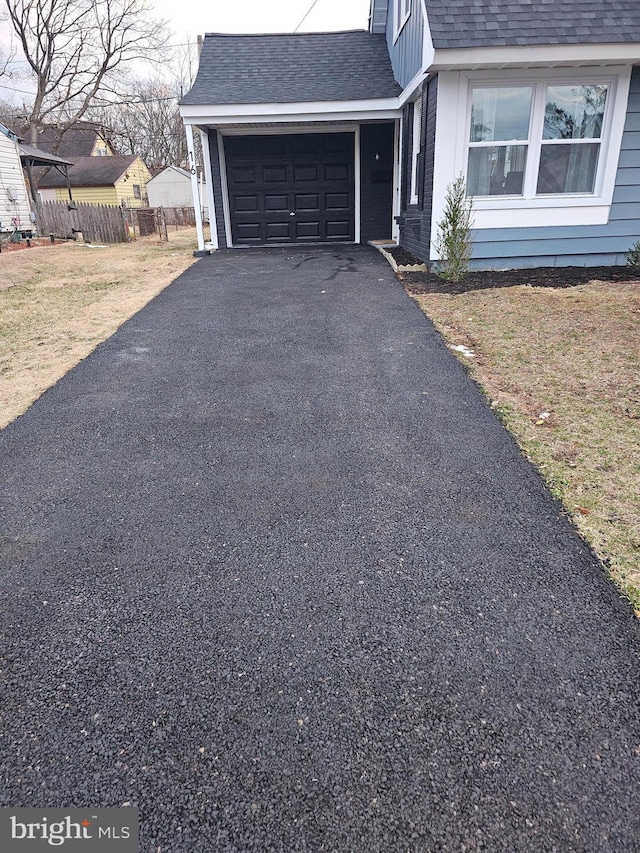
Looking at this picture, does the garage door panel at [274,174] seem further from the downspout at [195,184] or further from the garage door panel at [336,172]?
the downspout at [195,184]

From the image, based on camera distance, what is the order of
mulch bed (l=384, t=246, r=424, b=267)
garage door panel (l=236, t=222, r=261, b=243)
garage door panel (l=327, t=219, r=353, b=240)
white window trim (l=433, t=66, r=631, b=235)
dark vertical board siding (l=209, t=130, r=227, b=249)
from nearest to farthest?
white window trim (l=433, t=66, r=631, b=235)
mulch bed (l=384, t=246, r=424, b=267)
dark vertical board siding (l=209, t=130, r=227, b=249)
garage door panel (l=236, t=222, r=261, b=243)
garage door panel (l=327, t=219, r=353, b=240)

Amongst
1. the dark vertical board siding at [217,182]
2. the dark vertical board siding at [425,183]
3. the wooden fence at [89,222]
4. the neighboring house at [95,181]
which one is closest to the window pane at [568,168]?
the dark vertical board siding at [425,183]

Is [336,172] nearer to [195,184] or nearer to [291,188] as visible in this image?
[291,188]

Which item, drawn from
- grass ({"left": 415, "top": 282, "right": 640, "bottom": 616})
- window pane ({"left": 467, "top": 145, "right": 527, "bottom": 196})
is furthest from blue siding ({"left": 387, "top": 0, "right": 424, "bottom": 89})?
grass ({"left": 415, "top": 282, "right": 640, "bottom": 616})

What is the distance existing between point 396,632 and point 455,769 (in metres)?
0.54

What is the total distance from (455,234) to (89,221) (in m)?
14.9

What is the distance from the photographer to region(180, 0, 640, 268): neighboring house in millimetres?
7418

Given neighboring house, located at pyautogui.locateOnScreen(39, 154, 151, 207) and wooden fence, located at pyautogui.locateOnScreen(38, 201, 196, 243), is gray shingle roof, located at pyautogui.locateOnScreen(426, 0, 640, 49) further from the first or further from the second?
neighboring house, located at pyautogui.locateOnScreen(39, 154, 151, 207)

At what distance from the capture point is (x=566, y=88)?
316 inches

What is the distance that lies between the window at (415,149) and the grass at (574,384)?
12.5ft

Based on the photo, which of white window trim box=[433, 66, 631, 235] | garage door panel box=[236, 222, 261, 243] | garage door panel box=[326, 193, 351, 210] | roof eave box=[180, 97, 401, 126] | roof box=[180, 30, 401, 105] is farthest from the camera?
garage door panel box=[236, 222, 261, 243]

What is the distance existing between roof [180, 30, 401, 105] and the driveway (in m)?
10.1

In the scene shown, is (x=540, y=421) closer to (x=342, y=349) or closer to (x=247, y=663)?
(x=342, y=349)

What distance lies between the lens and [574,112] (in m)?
8.18
